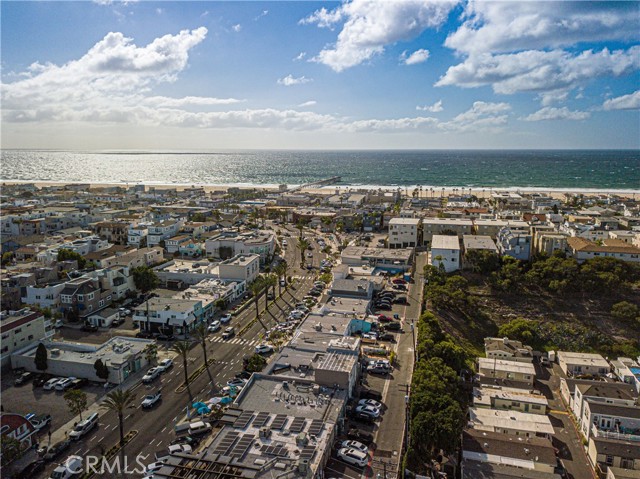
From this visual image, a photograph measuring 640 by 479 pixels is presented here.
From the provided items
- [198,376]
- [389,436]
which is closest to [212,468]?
[389,436]

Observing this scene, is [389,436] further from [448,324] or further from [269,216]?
[269,216]

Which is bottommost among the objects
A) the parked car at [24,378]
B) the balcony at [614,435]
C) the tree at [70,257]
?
the balcony at [614,435]

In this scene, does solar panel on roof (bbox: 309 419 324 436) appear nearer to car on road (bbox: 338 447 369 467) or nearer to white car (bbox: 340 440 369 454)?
car on road (bbox: 338 447 369 467)

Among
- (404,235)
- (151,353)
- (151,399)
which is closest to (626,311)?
(404,235)

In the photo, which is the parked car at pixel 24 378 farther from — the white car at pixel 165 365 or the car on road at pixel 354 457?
the car on road at pixel 354 457

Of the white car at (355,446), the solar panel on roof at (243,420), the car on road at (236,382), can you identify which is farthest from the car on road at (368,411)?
the car on road at (236,382)

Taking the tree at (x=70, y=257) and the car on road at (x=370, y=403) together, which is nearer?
the car on road at (x=370, y=403)

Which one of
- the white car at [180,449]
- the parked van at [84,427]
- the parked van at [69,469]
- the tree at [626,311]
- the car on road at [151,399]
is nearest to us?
the parked van at [69,469]
